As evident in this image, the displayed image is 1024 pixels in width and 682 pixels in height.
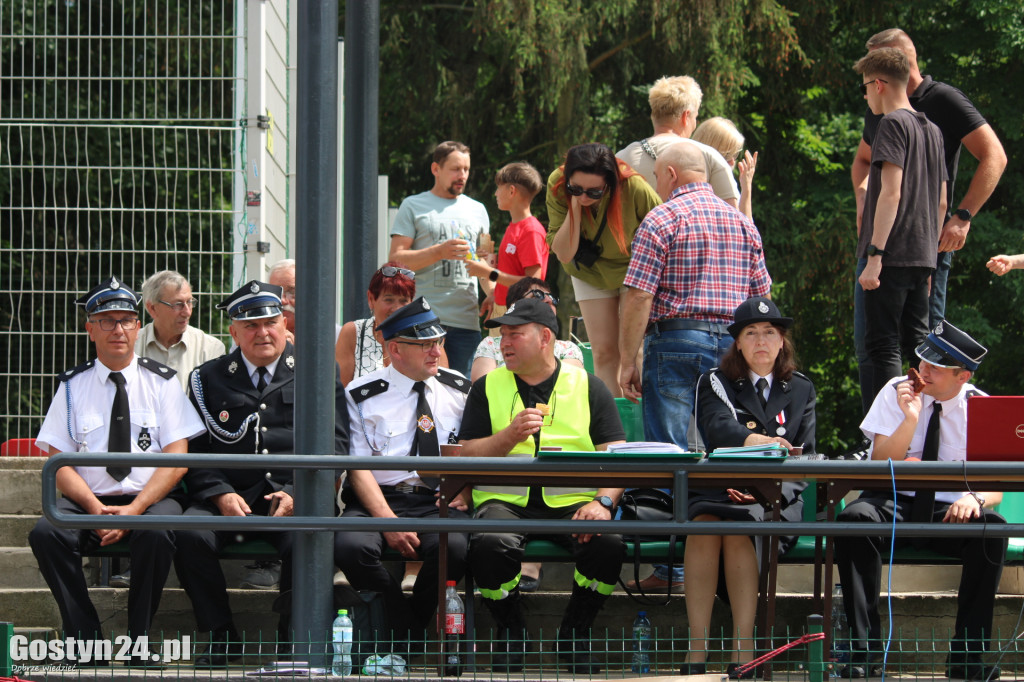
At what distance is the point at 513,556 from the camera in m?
6.02

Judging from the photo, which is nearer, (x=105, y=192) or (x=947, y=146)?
(x=947, y=146)

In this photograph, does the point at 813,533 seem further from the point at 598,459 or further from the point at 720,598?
the point at 720,598

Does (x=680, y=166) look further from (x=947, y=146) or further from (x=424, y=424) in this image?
(x=424, y=424)

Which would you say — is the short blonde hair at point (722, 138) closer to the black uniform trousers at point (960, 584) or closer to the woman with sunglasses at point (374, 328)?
the woman with sunglasses at point (374, 328)

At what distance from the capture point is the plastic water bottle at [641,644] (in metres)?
5.46

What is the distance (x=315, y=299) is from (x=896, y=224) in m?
3.12

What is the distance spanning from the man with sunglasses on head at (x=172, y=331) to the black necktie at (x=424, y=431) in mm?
1670

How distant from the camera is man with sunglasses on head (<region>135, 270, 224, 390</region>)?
773 centimetres

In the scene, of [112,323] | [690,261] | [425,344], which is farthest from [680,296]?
[112,323]

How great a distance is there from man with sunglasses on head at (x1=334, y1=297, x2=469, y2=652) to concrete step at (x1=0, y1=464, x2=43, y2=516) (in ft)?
6.57

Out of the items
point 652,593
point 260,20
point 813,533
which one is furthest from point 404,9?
point 813,533

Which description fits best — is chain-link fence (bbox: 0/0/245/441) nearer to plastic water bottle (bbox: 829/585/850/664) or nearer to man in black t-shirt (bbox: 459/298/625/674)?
man in black t-shirt (bbox: 459/298/625/674)

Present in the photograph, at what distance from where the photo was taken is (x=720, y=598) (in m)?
6.32

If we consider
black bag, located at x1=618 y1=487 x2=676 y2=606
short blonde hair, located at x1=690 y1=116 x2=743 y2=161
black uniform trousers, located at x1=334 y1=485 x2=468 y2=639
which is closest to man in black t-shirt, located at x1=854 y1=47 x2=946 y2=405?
short blonde hair, located at x1=690 y1=116 x2=743 y2=161
